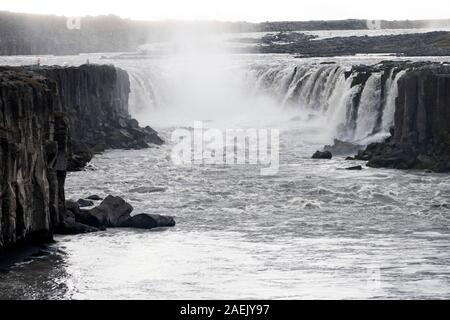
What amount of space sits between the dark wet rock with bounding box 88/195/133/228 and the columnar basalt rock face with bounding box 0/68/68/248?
1752 mm

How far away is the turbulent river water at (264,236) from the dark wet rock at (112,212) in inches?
33.6

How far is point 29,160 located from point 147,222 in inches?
230

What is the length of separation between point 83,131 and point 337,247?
112ft

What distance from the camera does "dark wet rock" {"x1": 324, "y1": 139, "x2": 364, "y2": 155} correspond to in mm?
61062

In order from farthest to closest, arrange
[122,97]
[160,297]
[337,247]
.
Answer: [122,97]
[337,247]
[160,297]

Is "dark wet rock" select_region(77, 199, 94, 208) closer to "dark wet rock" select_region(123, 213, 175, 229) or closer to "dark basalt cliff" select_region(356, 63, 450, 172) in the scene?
"dark wet rock" select_region(123, 213, 175, 229)

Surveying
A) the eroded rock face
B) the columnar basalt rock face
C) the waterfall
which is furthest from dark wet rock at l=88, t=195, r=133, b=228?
the waterfall

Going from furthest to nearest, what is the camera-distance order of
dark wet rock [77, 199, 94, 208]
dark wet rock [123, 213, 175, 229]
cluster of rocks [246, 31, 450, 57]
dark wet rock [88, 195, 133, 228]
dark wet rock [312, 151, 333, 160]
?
cluster of rocks [246, 31, 450, 57] → dark wet rock [312, 151, 333, 160] → dark wet rock [77, 199, 94, 208] → dark wet rock [88, 195, 133, 228] → dark wet rock [123, 213, 175, 229]

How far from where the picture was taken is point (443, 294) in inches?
1086

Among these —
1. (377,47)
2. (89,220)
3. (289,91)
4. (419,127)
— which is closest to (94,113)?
(289,91)

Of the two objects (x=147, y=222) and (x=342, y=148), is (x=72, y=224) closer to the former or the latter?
(x=147, y=222)

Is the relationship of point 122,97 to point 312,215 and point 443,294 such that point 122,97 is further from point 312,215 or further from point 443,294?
point 443,294
